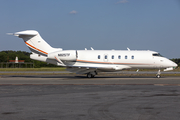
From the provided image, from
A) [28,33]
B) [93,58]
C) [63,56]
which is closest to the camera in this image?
[63,56]

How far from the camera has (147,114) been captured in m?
7.63

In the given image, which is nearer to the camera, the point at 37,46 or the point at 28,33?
the point at 28,33

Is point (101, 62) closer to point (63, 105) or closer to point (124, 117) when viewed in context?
point (63, 105)

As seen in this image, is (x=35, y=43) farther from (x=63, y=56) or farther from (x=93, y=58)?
(x=93, y=58)

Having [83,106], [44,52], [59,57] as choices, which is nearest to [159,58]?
[59,57]

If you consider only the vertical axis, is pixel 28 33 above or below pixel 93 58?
above

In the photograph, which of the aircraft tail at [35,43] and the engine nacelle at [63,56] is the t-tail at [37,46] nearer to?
the aircraft tail at [35,43]

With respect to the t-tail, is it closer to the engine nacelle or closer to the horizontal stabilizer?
the horizontal stabilizer

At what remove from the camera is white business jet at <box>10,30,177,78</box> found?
2598 centimetres

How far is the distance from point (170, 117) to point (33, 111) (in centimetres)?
495

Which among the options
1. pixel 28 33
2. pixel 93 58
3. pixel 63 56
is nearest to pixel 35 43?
pixel 28 33

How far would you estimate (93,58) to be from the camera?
26703mm

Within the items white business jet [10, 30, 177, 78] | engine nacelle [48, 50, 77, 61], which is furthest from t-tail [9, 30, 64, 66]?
engine nacelle [48, 50, 77, 61]

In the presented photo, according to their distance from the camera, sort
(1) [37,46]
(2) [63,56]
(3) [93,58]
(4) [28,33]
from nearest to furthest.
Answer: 1. (2) [63,56]
2. (3) [93,58]
3. (4) [28,33]
4. (1) [37,46]
